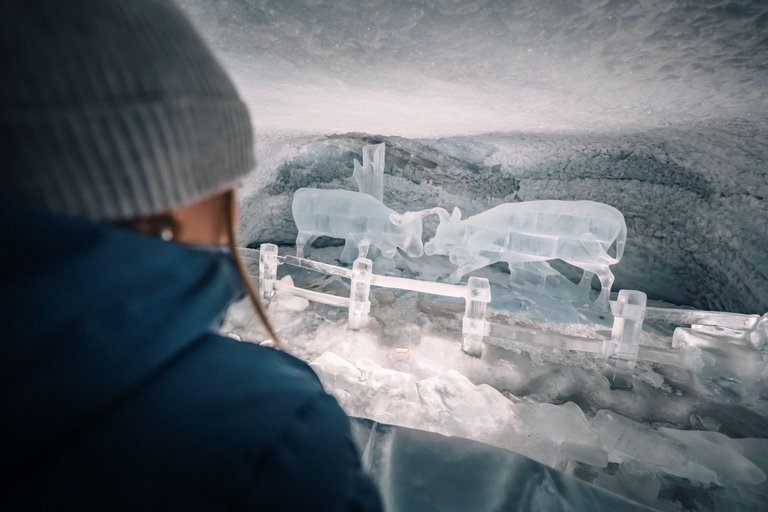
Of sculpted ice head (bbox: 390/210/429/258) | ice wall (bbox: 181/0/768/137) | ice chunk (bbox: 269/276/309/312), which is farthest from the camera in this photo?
sculpted ice head (bbox: 390/210/429/258)

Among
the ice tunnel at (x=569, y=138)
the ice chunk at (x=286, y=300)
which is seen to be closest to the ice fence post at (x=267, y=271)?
the ice chunk at (x=286, y=300)

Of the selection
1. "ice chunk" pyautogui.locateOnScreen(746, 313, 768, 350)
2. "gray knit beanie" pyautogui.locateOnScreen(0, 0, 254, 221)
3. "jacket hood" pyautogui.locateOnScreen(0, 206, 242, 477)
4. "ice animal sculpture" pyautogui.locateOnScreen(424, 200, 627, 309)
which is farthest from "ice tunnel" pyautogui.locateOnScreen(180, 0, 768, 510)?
"gray knit beanie" pyautogui.locateOnScreen(0, 0, 254, 221)

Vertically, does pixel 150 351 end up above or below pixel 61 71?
below

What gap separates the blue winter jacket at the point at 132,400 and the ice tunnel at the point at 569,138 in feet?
2.80

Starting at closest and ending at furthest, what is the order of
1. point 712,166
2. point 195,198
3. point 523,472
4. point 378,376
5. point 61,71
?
point 61,71
point 195,198
point 523,472
point 378,376
point 712,166

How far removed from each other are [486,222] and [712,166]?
1.67 metres

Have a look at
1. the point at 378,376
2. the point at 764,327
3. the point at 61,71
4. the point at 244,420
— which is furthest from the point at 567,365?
the point at 61,71

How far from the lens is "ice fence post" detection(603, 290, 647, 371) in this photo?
216cm

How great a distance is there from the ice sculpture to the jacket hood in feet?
10.2

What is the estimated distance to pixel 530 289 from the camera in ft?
12.3

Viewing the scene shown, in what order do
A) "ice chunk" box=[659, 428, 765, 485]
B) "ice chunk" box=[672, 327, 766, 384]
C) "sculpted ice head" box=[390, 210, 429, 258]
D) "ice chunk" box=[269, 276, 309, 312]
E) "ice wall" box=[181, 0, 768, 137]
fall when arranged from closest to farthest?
1. "ice wall" box=[181, 0, 768, 137]
2. "ice chunk" box=[659, 428, 765, 485]
3. "ice chunk" box=[672, 327, 766, 384]
4. "ice chunk" box=[269, 276, 309, 312]
5. "sculpted ice head" box=[390, 210, 429, 258]

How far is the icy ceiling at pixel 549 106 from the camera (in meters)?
1.41

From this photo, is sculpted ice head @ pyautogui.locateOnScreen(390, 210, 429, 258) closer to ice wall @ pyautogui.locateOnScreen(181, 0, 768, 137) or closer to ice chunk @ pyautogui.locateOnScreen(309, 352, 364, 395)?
ice wall @ pyautogui.locateOnScreen(181, 0, 768, 137)

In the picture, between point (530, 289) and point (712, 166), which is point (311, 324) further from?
point (712, 166)
